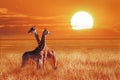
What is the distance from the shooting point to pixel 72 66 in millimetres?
4176

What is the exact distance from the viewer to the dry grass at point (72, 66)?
3.93 meters

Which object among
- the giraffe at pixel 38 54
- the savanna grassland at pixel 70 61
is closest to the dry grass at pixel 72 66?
the savanna grassland at pixel 70 61

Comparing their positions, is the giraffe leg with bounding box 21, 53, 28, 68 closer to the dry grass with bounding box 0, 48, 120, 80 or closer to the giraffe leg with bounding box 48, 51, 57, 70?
the dry grass with bounding box 0, 48, 120, 80

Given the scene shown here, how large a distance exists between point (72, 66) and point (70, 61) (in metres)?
0.20

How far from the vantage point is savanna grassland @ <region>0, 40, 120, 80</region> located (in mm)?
3947

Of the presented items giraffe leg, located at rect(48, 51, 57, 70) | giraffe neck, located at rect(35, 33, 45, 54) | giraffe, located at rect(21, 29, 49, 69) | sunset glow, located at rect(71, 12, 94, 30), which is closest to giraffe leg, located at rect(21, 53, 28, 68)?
giraffe, located at rect(21, 29, 49, 69)

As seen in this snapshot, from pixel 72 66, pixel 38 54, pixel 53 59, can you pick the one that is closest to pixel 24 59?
pixel 38 54

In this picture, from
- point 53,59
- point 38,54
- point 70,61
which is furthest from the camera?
point 70,61

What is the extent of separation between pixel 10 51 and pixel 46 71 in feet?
2.17

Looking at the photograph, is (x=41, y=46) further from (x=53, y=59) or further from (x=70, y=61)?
(x=70, y=61)

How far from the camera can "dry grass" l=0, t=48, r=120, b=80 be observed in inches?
155

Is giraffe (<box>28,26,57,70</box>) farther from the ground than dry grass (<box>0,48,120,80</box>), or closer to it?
farther from the ground

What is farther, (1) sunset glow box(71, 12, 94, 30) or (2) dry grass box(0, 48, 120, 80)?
(1) sunset glow box(71, 12, 94, 30)

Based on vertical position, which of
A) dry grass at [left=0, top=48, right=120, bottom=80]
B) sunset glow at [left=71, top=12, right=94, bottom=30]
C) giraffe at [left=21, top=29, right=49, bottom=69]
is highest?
sunset glow at [left=71, top=12, right=94, bottom=30]
